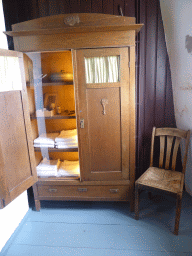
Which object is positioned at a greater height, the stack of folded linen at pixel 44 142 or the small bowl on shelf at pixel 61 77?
the small bowl on shelf at pixel 61 77

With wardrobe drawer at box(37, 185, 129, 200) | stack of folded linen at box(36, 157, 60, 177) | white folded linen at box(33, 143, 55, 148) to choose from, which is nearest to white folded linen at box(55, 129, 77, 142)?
white folded linen at box(33, 143, 55, 148)

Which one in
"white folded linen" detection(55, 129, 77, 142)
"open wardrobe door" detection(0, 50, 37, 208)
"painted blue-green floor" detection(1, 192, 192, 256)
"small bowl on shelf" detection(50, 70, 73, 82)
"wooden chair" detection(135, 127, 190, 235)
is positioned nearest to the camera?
"open wardrobe door" detection(0, 50, 37, 208)

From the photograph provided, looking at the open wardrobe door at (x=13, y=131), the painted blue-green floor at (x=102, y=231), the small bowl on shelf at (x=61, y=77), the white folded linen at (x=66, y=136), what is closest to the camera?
the open wardrobe door at (x=13, y=131)

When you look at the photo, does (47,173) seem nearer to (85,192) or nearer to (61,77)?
(85,192)

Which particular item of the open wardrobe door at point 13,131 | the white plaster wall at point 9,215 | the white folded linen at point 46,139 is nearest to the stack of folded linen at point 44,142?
the white folded linen at point 46,139

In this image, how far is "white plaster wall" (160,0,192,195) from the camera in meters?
2.10

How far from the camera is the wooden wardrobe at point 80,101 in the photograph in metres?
1.95

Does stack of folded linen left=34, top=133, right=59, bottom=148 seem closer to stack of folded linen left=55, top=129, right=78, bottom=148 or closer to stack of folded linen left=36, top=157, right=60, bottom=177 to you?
stack of folded linen left=55, top=129, right=78, bottom=148

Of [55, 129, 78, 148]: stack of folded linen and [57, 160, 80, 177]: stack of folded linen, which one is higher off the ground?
[55, 129, 78, 148]: stack of folded linen

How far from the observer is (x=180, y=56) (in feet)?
7.45

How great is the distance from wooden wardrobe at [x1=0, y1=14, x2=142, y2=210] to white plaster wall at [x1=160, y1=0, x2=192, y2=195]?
1.97ft

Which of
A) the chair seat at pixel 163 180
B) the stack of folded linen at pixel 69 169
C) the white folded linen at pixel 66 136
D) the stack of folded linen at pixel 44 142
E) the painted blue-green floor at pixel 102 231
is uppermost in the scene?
the white folded linen at pixel 66 136

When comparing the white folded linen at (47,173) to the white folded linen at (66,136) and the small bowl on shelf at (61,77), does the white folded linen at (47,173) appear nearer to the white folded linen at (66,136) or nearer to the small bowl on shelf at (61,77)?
the white folded linen at (66,136)

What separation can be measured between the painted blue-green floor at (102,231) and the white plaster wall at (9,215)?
0.06 metres
